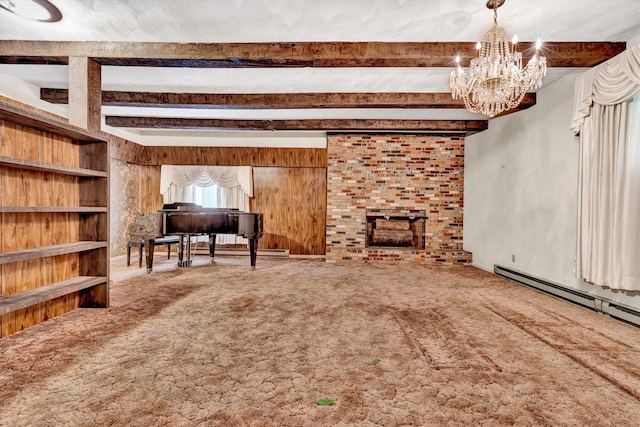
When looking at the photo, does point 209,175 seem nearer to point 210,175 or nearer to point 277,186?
point 210,175

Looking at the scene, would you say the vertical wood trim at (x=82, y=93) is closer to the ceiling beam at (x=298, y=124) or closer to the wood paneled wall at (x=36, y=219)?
the wood paneled wall at (x=36, y=219)

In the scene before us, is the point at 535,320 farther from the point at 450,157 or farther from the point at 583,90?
the point at 450,157

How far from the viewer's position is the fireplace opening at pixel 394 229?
19.4 ft

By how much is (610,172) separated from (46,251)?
493 cm

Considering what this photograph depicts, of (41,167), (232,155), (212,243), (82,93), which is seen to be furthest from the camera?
(232,155)

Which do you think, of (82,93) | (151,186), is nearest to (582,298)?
(82,93)

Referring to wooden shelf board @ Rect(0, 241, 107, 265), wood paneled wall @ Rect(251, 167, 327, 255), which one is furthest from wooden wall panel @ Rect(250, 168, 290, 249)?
wooden shelf board @ Rect(0, 241, 107, 265)

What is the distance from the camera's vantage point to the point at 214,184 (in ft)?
21.3

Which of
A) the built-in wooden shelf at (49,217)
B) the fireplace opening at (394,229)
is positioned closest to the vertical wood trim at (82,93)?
the built-in wooden shelf at (49,217)

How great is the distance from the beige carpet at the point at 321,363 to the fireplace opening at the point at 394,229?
8.54ft

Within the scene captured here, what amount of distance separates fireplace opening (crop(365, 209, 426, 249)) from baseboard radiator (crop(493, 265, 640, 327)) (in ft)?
6.29

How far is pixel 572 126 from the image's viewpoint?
323 centimetres

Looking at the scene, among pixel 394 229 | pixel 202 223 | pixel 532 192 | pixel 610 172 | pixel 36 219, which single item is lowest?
pixel 394 229

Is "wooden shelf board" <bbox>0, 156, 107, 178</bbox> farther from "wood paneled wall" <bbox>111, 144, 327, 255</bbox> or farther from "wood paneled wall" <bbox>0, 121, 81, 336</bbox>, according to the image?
"wood paneled wall" <bbox>111, 144, 327, 255</bbox>
